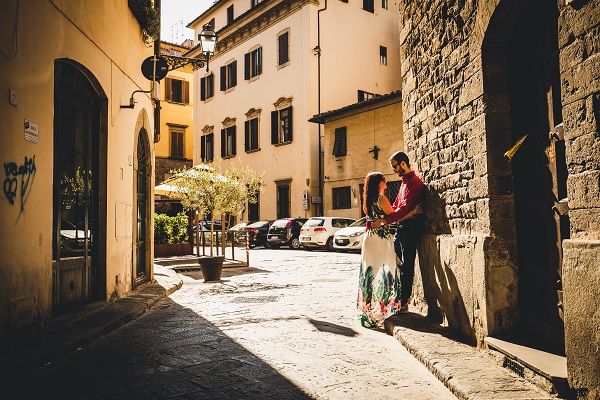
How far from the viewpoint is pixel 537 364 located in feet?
11.3

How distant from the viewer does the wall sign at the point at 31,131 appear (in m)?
5.03

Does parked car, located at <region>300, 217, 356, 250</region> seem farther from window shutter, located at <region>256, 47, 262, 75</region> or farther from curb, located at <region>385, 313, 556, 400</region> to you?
curb, located at <region>385, 313, 556, 400</region>

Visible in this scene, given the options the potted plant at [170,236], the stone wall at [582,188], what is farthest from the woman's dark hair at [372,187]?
the potted plant at [170,236]

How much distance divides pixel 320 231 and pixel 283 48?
11.6 metres

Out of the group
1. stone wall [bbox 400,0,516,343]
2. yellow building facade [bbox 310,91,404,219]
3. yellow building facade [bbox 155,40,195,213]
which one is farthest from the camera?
yellow building facade [bbox 155,40,195,213]

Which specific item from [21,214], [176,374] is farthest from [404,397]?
[21,214]

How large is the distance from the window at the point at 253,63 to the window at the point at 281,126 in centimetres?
313

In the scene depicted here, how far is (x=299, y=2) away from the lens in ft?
84.6

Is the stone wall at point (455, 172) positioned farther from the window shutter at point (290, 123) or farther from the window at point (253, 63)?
the window at point (253, 63)

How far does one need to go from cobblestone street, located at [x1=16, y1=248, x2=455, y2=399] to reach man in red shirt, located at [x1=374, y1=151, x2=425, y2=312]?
2.24 feet

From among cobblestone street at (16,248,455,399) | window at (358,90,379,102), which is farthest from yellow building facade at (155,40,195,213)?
cobblestone street at (16,248,455,399)

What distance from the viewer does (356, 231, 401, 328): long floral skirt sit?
5801mm

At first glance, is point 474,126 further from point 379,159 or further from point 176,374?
point 379,159

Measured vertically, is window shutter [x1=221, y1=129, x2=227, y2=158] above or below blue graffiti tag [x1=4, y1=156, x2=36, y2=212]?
above
